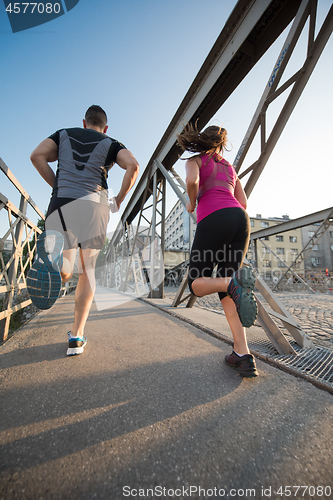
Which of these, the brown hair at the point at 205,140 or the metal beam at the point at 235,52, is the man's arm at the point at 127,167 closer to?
the brown hair at the point at 205,140

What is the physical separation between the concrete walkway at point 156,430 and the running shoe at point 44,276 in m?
0.41

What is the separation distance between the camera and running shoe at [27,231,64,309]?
146 centimetres

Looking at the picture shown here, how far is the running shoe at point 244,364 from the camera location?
128 cm

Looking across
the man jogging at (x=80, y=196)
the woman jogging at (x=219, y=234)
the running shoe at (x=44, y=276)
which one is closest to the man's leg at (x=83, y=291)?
the man jogging at (x=80, y=196)

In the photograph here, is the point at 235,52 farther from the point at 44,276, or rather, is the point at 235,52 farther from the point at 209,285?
the point at 44,276

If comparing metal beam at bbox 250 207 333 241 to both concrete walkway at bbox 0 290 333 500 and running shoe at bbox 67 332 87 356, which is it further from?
running shoe at bbox 67 332 87 356

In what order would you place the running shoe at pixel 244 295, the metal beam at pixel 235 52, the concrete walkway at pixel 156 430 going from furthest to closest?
the metal beam at pixel 235 52, the running shoe at pixel 244 295, the concrete walkway at pixel 156 430

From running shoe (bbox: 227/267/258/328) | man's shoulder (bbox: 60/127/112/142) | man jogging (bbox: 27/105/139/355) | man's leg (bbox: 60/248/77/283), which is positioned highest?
man's shoulder (bbox: 60/127/112/142)

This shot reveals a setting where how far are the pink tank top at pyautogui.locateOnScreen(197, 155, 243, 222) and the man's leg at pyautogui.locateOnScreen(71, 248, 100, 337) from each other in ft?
Result: 3.15

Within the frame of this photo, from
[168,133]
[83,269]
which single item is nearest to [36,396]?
[83,269]

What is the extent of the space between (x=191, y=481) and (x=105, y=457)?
10.9 inches

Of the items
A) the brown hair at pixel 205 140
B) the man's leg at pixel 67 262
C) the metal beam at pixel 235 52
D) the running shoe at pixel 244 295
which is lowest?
the running shoe at pixel 244 295

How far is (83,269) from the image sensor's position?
1766 millimetres

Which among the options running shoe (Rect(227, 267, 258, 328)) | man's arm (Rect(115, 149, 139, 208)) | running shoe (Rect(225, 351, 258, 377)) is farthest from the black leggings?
man's arm (Rect(115, 149, 139, 208))
